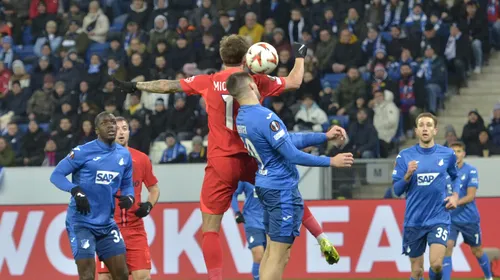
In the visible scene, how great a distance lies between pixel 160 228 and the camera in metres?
18.0

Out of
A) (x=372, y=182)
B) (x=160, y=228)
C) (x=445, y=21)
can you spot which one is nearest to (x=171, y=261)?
(x=160, y=228)

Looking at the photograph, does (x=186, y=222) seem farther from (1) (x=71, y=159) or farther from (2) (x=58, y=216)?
(1) (x=71, y=159)

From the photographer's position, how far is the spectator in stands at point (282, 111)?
65.4 ft

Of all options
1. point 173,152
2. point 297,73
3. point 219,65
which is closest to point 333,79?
point 219,65

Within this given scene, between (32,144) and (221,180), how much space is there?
10.6 meters

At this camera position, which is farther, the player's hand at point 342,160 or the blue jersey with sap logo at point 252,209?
the blue jersey with sap logo at point 252,209

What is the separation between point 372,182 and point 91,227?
7309 millimetres

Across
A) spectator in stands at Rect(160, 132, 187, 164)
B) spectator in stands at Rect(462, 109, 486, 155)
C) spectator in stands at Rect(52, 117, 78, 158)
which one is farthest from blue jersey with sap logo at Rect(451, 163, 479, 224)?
spectator in stands at Rect(52, 117, 78, 158)

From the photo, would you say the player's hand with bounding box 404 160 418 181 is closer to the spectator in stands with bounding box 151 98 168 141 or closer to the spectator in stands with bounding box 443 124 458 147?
the spectator in stands with bounding box 443 124 458 147

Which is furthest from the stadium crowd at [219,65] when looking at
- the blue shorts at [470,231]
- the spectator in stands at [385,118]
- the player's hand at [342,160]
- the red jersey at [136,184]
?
the player's hand at [342,160]

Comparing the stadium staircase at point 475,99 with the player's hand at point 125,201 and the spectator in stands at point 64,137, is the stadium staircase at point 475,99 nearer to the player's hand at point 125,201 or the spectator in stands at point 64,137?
the spectator in stands at point 64,137

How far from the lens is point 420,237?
43.9 feet

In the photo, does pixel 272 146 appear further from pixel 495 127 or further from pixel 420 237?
pixel 495 127

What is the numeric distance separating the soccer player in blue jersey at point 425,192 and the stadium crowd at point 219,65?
207 inches
